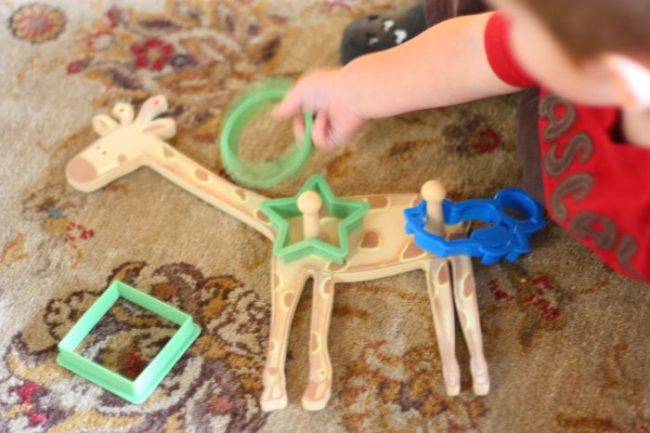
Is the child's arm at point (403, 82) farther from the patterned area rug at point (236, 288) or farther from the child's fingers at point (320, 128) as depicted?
the patterned area rug at point (236, 288)

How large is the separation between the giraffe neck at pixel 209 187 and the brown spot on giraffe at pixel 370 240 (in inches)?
4.1

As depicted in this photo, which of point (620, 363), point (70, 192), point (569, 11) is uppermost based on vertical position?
point (569, 11)

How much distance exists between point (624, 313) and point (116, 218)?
0.58 metres

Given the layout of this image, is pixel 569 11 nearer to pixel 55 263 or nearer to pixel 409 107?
pixel 409 107

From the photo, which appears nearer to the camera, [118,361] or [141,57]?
[118,361]

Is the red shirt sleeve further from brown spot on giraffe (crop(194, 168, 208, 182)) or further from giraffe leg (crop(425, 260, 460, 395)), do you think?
brown spot on giraffe (crop(194, 168, 208, 182))

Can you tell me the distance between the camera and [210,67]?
3.49 ft

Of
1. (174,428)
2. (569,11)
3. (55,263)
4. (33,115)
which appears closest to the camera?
(569,11)

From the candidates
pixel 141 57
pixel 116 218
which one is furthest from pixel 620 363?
pixel 141 57

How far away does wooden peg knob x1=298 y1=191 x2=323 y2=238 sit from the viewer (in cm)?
82

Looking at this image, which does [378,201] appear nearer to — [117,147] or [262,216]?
[262,216]

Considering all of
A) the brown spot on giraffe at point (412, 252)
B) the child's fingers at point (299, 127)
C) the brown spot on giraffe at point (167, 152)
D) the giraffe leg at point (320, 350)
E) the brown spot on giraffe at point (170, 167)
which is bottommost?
the giraffe leg at point (320, 350)

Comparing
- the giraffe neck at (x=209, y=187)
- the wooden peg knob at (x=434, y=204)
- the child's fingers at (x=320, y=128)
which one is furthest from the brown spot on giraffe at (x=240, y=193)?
the wooden peg knob at (x=434, y=204)

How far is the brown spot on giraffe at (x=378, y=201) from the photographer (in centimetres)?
89
